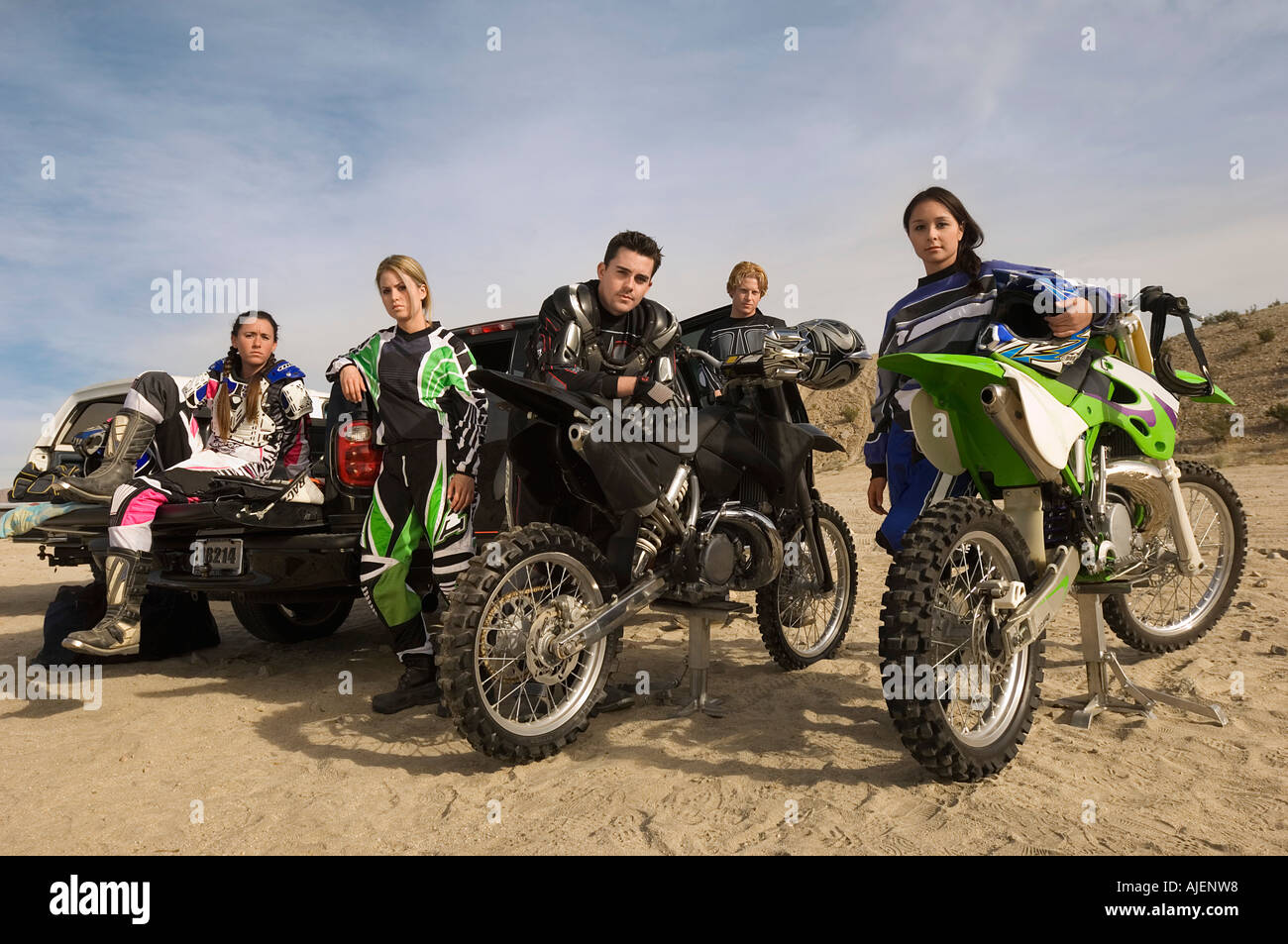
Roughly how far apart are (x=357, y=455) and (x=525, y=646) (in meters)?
1.67

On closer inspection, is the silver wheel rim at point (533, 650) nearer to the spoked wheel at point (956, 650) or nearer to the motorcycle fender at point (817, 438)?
the spoked wheel at point (956, 650)

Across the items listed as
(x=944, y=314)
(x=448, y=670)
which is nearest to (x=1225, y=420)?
(x=944, y=314)

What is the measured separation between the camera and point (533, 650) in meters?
3.06

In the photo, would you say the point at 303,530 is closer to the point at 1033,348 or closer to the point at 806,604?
the point at 806,604

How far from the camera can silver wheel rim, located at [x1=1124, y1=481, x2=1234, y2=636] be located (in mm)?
A: 4398

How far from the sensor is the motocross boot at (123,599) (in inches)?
158

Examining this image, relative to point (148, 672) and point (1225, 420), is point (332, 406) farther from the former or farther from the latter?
point (1225, 420)

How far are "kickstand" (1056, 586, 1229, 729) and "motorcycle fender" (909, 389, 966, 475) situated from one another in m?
0.77

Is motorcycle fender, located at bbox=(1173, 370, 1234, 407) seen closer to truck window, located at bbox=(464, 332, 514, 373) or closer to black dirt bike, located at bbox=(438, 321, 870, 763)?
black dirt bike, located at bbox=(438, 321, 870, 763)

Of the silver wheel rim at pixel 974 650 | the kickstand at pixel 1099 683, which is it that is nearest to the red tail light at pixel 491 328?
the silver wheel rim at pixel 974 650

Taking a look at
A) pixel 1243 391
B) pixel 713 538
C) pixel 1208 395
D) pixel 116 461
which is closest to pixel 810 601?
pixel 713 538

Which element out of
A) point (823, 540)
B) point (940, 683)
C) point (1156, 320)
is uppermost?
point (1156, 320)

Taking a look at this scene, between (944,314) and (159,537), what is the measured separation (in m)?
3.90

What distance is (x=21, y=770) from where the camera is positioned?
334cm
